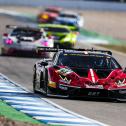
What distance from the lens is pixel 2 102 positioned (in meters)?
12.9

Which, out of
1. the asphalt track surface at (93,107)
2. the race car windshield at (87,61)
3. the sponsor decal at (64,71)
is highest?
the race car windshield at (87,61)

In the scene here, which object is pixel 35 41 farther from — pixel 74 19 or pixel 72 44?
pixel 74 19

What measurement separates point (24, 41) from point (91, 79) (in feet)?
48.9

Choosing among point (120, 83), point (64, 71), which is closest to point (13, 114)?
point (64, 71)

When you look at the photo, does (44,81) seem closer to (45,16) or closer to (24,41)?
(24,41)

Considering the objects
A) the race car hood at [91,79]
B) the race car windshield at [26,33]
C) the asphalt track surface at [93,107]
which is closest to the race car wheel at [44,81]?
the race car hood at [91,79]

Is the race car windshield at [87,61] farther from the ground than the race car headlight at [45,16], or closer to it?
farther from the ground

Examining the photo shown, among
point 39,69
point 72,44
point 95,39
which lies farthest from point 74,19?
point 39,69

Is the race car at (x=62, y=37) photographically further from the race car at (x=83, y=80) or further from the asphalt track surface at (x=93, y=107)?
the race car at (x=83, y=80)

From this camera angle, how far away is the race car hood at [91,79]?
48.3ft

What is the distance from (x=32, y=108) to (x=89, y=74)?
9.20ft

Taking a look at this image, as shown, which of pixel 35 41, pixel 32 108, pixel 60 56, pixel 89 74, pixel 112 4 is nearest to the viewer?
pixel 32 108

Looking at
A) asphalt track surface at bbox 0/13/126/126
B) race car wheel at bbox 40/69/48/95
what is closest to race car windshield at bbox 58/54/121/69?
race car wheel at bbox 40/69/48/95

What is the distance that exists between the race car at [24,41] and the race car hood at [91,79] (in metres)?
14.5
